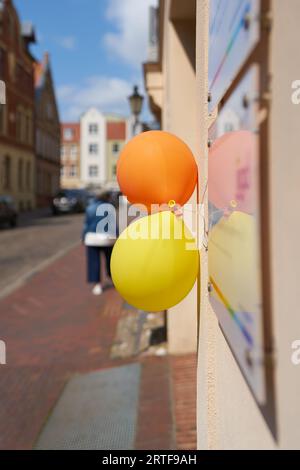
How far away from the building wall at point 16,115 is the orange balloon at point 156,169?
2947 centimetres

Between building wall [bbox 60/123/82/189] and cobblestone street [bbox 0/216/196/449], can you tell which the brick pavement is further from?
building wall [bbox 60/123/82/189]

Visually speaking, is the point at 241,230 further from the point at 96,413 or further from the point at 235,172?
the point at 96,413

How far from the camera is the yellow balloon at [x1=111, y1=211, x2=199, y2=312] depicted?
1.26 meters

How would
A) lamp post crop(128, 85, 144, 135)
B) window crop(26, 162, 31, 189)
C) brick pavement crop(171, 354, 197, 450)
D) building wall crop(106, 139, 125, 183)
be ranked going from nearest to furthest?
brick pavement crop(171, 354, 197, 450)
lamp post crop(128, 85, 144, 135)
window crop(26, 162, 31, 189)
building wall crop(106, 139, 125, 183)

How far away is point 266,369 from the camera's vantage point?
0.76m

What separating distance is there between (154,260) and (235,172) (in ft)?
1.44

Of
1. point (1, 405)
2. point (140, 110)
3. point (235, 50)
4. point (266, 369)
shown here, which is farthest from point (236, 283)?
point (140, 110)

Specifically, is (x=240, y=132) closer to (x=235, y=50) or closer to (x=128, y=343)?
(x=235, y=50)

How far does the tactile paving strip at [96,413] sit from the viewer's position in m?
3.28

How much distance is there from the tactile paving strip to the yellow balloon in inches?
88.1

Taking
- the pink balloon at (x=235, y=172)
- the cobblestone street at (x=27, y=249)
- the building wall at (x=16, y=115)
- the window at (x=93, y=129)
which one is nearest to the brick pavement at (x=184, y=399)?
the pink balloon at (x=235, y=172)

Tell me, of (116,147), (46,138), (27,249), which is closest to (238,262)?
(27,249)

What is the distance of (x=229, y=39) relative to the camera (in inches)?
37.6

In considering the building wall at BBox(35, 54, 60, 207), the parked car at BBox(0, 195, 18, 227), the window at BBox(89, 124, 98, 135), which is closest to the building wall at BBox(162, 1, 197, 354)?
the parked car at BBox(0, 195, 18, 227)
